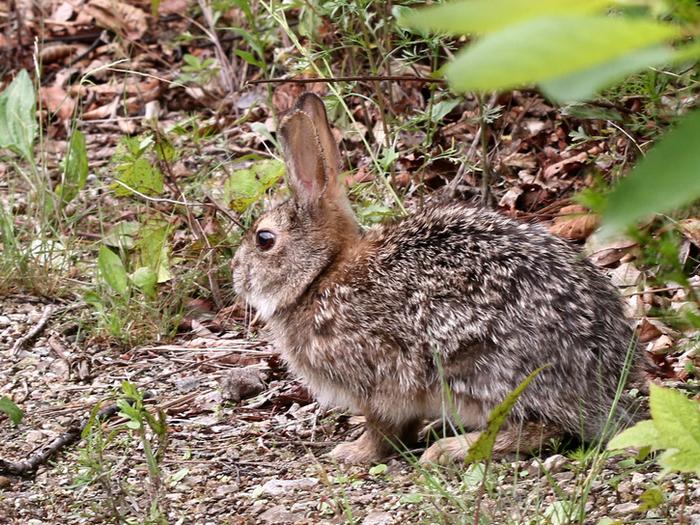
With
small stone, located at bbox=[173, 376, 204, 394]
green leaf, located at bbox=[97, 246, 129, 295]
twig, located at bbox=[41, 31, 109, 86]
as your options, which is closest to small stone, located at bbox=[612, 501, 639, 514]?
small stone, located at bbox=[173, 376, 204, 394]

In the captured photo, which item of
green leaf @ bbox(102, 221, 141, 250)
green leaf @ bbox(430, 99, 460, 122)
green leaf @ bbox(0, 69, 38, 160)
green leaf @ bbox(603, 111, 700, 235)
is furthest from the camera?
green leaf @ bbox(0, 69, 38, 160)

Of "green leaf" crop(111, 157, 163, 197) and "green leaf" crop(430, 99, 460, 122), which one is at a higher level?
"green leaf" crop(430, 99, 460, 122)

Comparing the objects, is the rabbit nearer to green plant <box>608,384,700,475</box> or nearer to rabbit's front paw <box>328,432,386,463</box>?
rabbit's front paw <box>328,432,386,463</box>

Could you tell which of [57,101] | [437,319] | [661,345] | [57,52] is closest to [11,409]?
[437,319]

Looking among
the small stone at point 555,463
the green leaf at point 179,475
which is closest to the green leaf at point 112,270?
the green leaf at point 179,475

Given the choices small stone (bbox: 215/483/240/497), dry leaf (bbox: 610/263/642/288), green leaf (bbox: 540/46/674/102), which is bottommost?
small stone (bbox: 215/483/240/497)

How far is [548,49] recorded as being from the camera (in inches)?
30.6

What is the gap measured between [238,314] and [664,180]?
5.23 meters

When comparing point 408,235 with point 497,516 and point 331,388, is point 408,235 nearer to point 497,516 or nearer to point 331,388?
point 331,388

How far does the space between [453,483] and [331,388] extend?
2.70 feet

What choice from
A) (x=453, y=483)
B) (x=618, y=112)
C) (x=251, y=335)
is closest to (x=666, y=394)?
(x=453, y=483)

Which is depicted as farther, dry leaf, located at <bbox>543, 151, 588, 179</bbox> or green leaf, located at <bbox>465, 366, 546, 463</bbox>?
dry leaf, located at <bbox>543, 151, 588, 179</bbox>

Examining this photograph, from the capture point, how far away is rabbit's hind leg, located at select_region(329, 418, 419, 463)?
14.2ft

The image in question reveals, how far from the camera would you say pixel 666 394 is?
2.50m
